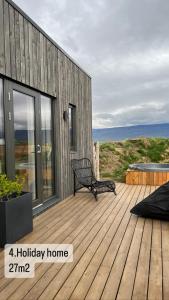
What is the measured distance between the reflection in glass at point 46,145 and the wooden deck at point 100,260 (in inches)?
25.5

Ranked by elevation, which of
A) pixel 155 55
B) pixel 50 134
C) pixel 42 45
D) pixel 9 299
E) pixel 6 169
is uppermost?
pixel 155 55

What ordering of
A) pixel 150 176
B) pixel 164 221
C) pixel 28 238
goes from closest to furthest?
pixel 28 238, pixel 164 221, pixel 150 176

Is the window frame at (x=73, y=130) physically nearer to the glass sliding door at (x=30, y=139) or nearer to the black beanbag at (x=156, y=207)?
the glass sliding door at (x=30, y=139)

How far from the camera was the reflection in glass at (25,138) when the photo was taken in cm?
395

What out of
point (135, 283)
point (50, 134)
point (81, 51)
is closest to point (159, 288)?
point (135, 283)

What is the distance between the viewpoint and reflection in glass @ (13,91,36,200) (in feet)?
13.0

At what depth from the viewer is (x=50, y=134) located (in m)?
5.30

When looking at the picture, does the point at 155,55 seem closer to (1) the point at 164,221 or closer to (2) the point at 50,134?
(2) the point at 50,134

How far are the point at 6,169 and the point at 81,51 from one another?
6.41 meters

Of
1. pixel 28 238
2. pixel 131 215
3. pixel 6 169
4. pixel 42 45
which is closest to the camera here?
pixel 28 238

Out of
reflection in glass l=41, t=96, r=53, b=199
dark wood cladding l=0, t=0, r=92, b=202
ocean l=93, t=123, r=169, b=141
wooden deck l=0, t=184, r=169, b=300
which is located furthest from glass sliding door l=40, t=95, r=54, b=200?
ocean l=93, t=123, r=169, b=141

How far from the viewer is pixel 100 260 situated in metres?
2.65

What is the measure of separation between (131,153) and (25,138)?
708 centimetres

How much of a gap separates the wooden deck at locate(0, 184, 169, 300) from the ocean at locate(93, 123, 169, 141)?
7.32 m
